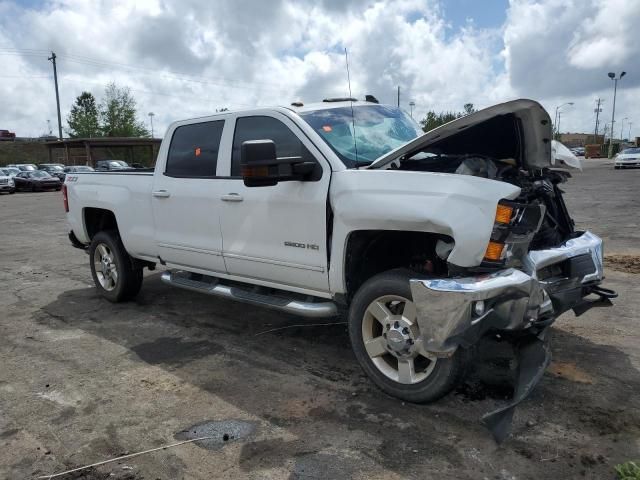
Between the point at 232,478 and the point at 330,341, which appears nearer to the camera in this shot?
the point at 232,478

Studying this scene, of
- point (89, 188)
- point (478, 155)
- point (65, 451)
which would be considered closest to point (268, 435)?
point (65, 451)

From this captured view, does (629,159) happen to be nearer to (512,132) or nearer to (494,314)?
(512,132)

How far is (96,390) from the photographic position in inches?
156

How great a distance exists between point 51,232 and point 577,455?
497 inches

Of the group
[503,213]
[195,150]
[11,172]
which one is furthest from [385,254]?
[11,172]

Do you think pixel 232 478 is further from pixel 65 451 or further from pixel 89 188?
pixel 89 188

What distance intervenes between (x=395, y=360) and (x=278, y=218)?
1.38m

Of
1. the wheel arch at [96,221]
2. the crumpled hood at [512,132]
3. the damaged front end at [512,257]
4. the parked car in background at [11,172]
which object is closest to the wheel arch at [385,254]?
the damaged front end at [512,257]

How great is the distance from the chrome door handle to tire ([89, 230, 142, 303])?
214cm

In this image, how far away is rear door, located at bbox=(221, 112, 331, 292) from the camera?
3.94 m

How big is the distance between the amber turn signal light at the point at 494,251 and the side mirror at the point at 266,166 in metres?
1.41

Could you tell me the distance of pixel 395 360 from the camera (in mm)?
3709

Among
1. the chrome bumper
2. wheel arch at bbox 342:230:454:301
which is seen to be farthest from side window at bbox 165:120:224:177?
the chrome bumper

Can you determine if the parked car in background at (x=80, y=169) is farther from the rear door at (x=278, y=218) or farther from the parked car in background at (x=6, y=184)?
the parked car in background at (x=6, y=184)
